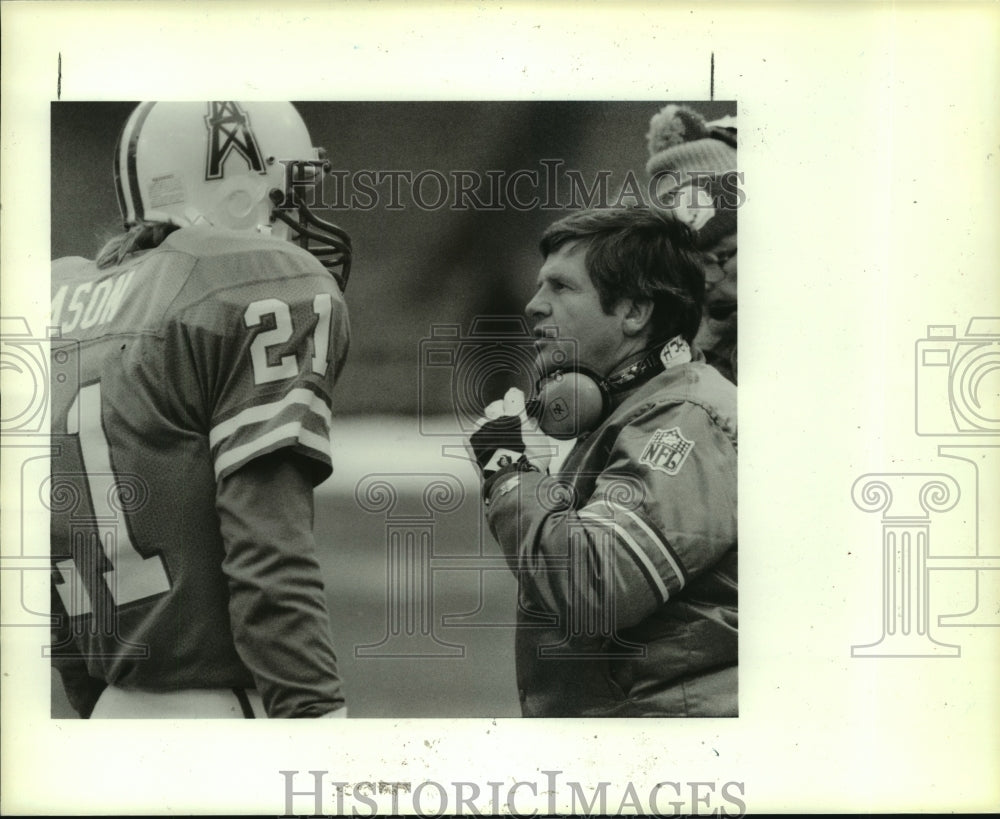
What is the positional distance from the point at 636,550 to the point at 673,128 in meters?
0.88

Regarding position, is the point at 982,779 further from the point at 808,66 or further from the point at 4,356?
the point at 4,356

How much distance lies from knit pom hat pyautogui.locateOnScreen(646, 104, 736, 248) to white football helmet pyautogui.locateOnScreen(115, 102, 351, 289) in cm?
69

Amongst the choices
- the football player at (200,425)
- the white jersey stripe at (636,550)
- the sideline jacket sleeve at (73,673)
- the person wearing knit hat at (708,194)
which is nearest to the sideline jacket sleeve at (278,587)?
the football player at (200,425)

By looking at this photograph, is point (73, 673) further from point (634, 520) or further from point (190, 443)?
point (634, 520)

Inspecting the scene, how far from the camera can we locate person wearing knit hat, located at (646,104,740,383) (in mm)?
2059

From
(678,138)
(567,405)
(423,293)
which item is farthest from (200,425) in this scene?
(678,138)

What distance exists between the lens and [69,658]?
2.06 m

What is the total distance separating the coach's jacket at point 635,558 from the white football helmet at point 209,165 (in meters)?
0.64

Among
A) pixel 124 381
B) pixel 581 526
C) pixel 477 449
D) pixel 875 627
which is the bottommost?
pixel 875 627

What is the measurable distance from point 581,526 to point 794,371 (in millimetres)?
557

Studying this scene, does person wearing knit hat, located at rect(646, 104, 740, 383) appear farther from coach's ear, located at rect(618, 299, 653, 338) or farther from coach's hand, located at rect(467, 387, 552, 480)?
coach's hand, located at rect(467, 387, 552, 480)

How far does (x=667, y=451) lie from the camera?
2.03m

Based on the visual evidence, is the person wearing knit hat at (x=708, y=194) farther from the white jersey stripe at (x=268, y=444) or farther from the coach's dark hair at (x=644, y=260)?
the white jersey stripe at (x=268, y=444)

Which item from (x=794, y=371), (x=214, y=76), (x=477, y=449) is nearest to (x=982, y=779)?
(x=794, y=371)
